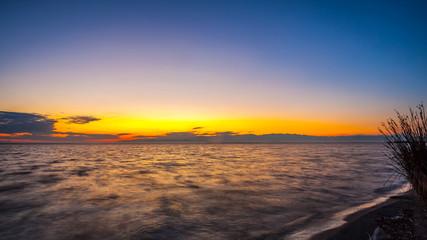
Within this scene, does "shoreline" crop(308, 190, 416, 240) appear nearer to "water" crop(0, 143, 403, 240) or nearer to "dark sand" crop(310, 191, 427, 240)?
"dark sand" crop(310, 191, 427, 240)

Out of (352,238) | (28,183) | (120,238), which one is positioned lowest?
(28,183)

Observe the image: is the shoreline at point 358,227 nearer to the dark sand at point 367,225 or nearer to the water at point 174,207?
the dark sand at point 367,225

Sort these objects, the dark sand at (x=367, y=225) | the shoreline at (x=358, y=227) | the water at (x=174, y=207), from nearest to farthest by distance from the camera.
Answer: the dark sand at (x=367, y=225)
the shoreline at (x=358, y=227)
the water at (x=174, y=207)

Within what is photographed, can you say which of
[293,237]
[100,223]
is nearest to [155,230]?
[100,223]

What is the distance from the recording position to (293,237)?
19.1 feet

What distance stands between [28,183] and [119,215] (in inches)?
426

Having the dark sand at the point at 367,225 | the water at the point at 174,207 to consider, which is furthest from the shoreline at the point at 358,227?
the water at the point at 174,207

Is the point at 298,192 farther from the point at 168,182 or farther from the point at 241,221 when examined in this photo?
the point at 168,182

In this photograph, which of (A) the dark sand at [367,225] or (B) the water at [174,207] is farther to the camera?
(B) the water at [174,207]

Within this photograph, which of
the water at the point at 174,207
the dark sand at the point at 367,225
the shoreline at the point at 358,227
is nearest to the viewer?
the dark sand at the point at 367,225

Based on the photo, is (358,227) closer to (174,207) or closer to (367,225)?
(367,225)

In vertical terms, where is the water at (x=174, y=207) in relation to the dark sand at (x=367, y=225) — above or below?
below

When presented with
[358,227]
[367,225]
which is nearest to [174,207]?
[358,227]

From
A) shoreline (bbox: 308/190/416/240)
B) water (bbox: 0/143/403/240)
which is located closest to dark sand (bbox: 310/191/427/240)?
shoreline (bbox: 308/190/416/240)
